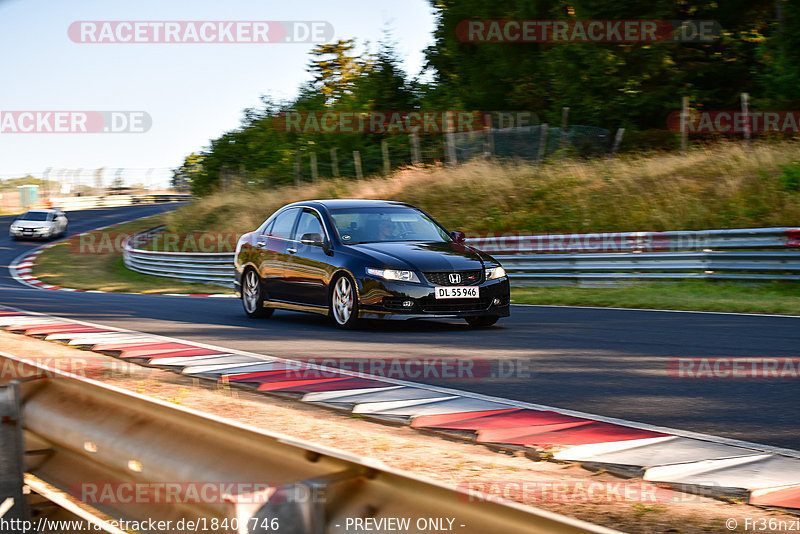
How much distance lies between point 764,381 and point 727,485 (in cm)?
283

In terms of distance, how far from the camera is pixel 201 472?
285 cm

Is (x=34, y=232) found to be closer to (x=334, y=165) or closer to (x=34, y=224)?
(x=34, y=224)

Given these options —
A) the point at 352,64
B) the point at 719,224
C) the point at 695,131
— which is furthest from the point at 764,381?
the point at 352,64

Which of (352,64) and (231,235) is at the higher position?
(352,64)

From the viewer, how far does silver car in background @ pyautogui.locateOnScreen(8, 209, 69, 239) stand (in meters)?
42.2

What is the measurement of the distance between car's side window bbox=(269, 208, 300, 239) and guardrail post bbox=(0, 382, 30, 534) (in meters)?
8.13

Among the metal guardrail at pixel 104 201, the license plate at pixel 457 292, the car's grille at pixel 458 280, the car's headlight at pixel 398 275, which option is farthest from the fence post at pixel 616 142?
the metal guardrail at pixel 104 201

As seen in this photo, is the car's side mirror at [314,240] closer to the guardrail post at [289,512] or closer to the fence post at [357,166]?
the guardrail post at [289,512]

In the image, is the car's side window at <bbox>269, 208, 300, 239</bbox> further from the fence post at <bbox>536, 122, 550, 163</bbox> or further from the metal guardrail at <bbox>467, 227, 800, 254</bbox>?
the fence post at <bbox>536, 122, 550, 163</bbox>

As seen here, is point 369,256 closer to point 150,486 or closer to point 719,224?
point 150,486

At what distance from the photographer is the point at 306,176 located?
3734cm

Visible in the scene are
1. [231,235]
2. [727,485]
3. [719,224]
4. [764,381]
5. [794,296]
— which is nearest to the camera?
[727,485]

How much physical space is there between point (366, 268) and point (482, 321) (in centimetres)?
157

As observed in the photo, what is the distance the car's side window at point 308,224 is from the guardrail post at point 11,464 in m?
7.55
